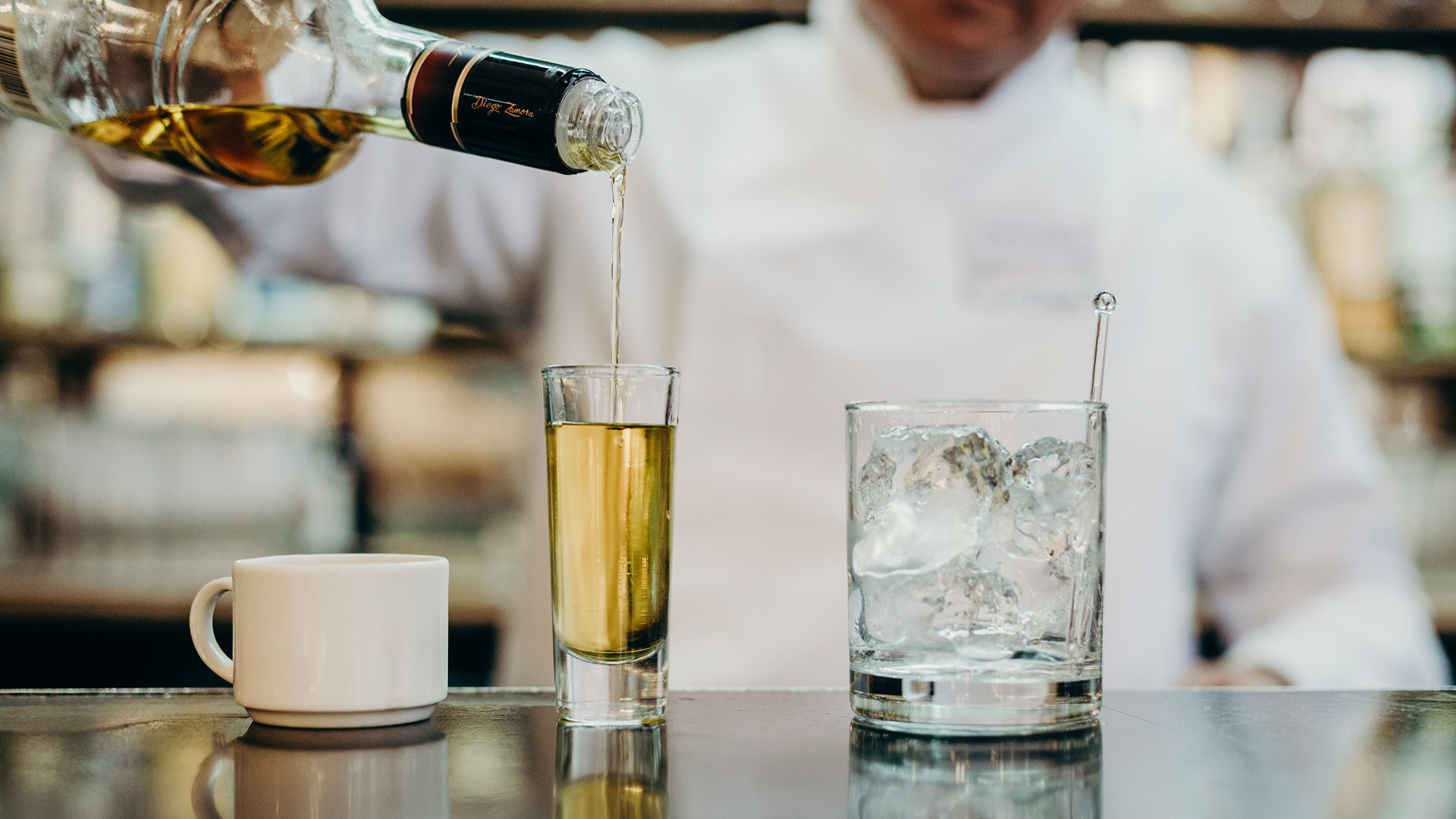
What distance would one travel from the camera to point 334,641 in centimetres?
64

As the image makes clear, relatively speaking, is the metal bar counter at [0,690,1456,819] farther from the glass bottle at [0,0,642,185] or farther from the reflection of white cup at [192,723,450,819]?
the glass bottle at [0,0,642,185]

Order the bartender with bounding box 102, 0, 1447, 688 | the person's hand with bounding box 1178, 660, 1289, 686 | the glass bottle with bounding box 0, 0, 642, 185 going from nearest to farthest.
A: 1. the glass bottle with bounding box 0, 0, 642, 185
2. the person's hand with bounding box 1178, 660, 1289, 686
3. the bartender with bounding box 102, 0, 1447, 688

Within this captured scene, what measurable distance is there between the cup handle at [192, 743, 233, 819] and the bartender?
801mm

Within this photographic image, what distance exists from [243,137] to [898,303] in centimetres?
80

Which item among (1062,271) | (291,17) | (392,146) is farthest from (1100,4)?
(291,17)

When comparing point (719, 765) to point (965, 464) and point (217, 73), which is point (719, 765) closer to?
point (965, 464)

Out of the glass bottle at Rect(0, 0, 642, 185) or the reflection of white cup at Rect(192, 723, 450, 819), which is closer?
the reflection of white cup at Rect(192, 723, 450, 819)

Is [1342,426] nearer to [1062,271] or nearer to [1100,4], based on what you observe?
[1062,271]

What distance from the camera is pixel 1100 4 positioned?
232 cm

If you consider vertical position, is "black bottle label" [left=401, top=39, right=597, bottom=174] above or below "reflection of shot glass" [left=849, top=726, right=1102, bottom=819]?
above

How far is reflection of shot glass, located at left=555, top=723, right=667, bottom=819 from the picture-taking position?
Result: 1.65 ft

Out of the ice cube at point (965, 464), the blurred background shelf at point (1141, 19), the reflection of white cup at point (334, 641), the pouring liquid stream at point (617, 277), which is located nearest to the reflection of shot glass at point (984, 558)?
the ice cube at point (965, 464)

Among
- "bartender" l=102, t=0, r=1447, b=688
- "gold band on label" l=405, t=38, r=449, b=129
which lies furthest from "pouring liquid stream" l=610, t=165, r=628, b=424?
"bartender" l=102, t=0, r=1447, b=688

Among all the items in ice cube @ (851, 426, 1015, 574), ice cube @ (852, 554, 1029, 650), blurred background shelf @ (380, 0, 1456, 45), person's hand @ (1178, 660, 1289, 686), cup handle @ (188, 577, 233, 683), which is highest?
blurred background shelf @ (380, 0, 1456, 45)
